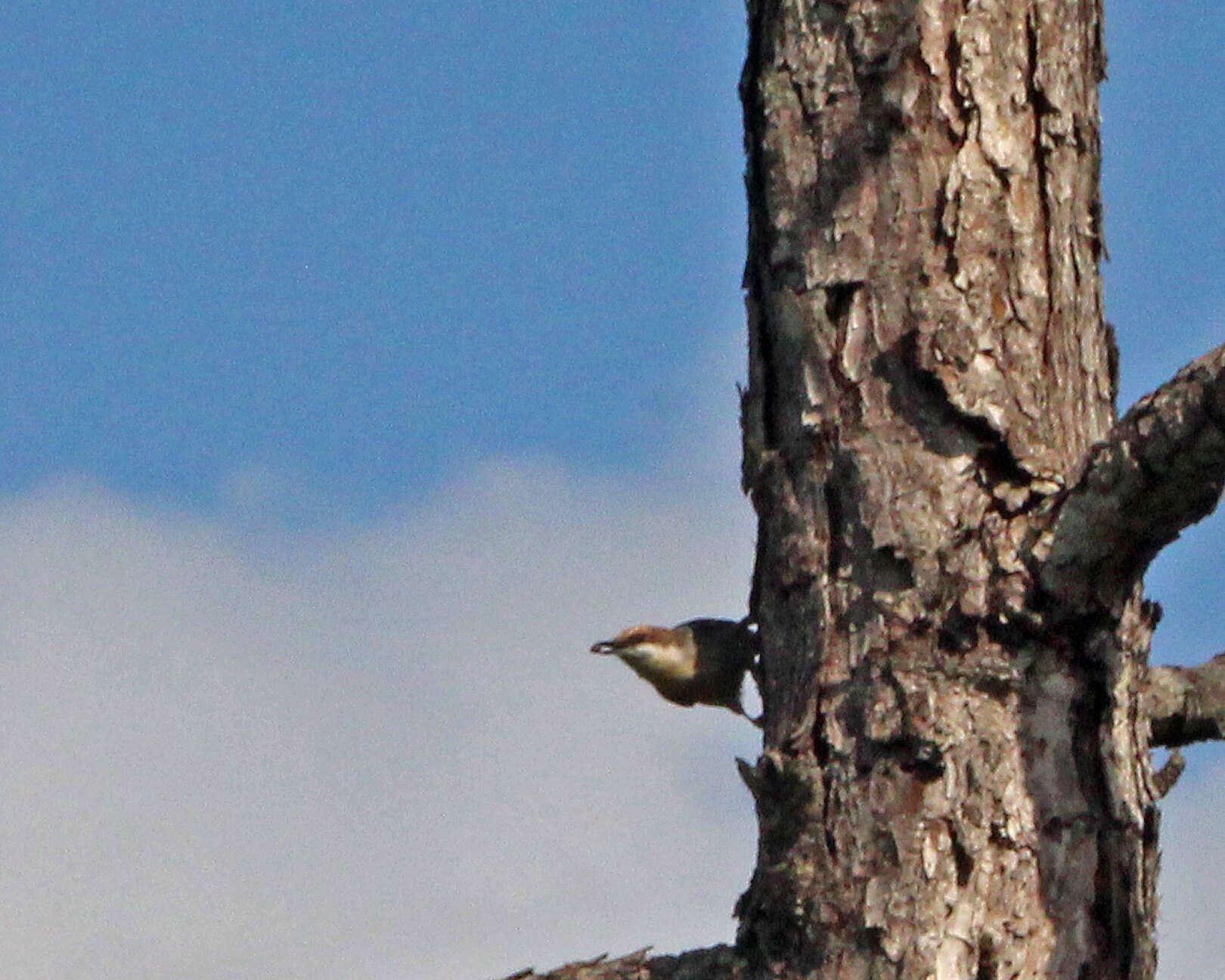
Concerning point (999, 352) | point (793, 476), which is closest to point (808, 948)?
point (793, 476)

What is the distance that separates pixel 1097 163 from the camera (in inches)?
190

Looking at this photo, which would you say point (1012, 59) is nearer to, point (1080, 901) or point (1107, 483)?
point (1107, 483)

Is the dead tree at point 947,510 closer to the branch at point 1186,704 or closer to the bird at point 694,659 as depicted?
the branch at point 1186,704

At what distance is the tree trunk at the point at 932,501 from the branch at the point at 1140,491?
8 cm

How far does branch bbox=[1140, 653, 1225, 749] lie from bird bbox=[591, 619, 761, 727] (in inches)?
95.4

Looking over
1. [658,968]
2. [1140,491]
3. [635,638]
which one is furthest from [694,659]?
[1140,491]

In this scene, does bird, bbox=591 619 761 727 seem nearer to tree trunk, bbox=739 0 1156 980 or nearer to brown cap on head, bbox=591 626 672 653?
brown cap on head, bbox=591 626 672 653

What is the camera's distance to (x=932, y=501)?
14.7ft

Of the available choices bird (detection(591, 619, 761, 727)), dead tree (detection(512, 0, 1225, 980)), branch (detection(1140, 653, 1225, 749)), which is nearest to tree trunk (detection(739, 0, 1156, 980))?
dead tree (detection(512, 0, 1225, 980))

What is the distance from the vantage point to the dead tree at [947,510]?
421 cm

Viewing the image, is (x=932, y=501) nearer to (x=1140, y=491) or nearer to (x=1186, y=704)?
(x=1140, y=491)

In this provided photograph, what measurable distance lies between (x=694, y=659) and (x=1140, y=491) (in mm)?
3519

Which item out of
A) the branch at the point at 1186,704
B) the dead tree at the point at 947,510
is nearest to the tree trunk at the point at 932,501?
the dead tree at the point at 947,510

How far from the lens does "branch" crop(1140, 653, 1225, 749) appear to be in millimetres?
4688
